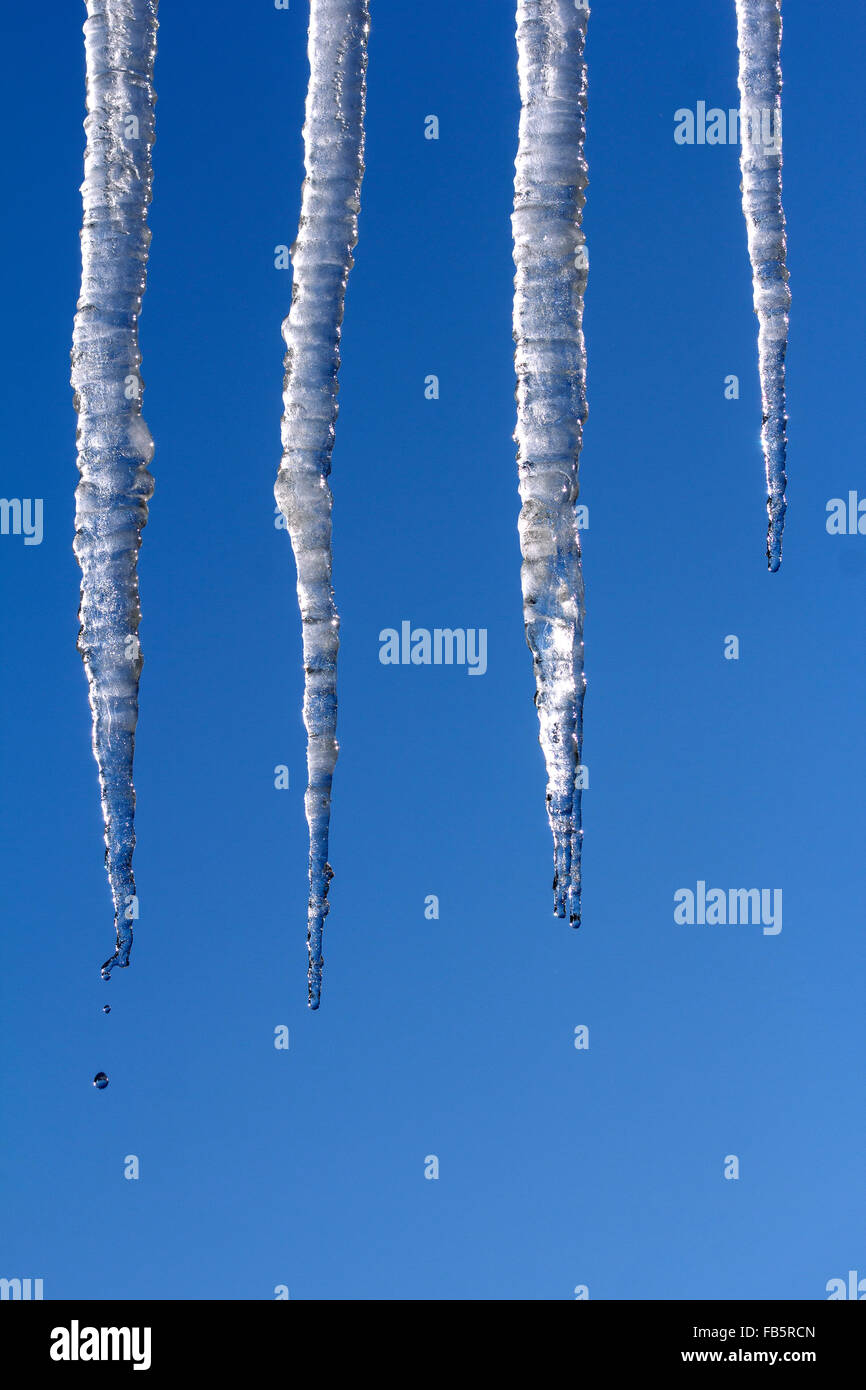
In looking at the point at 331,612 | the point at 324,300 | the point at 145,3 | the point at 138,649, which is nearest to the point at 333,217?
the point at 324,300

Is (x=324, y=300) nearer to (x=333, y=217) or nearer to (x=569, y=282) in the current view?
(x=333, y=217)

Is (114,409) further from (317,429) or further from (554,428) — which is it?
(554,428)

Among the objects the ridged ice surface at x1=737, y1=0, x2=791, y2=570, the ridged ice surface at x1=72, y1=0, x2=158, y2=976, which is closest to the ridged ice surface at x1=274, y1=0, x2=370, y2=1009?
the ridged ice surface at x1=72, y1=0, x2=158, y2=976

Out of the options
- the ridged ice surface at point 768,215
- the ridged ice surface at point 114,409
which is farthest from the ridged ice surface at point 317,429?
the ridged ice surface at point 768,215

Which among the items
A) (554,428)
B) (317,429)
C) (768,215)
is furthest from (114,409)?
(768,215)

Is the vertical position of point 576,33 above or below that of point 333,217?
above

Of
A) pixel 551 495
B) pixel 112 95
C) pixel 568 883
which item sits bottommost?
pixel 568 883
